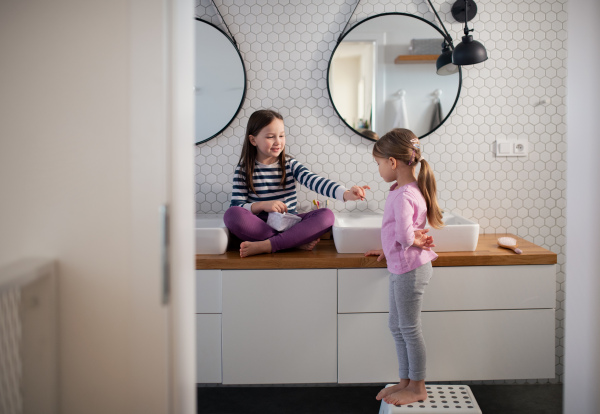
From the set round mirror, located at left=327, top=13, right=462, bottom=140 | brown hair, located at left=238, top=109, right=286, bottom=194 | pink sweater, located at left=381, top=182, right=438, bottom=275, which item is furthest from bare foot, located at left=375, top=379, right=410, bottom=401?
round mirror, located at left=327, top=13, right=462, bottom=140

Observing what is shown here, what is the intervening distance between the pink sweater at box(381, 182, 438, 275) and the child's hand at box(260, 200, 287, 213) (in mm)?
467

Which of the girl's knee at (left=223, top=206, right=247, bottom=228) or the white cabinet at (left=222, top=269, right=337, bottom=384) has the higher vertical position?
the girl's knee at (left=223, top=206, right=247, bottom=228)

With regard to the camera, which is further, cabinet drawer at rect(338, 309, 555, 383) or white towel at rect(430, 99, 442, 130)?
white towel at rect(430, 99, 442, 130)

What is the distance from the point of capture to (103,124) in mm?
1099

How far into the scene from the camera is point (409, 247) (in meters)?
1.84

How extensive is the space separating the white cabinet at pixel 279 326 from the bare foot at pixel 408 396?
0.96 ft

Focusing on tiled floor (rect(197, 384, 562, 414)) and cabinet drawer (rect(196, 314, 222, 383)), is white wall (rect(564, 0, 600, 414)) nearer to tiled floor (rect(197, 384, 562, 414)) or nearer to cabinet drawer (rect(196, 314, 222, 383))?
tiled floor (rect(197, 384, 562, 414))

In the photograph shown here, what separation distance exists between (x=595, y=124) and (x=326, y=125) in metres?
1.39

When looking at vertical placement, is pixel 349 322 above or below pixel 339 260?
below

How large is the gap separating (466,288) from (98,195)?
58.8 inches

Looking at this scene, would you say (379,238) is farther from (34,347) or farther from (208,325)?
(34,347)

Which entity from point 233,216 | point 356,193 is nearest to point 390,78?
point 356,193

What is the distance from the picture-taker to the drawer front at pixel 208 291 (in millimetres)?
2012

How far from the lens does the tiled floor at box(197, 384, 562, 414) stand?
2109 millimetres
